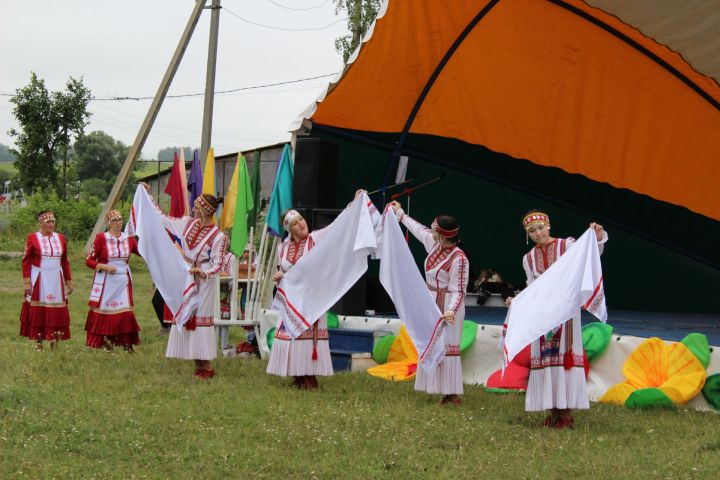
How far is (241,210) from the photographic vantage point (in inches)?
394

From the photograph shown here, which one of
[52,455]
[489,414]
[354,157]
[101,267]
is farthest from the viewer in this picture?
[354,157]

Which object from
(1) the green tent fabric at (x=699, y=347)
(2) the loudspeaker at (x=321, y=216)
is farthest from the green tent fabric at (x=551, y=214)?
(1) the green tent fabric at (x=699, y=347)

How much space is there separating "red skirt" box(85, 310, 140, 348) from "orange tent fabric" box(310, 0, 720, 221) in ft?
9.68

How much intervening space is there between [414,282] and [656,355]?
200 cm

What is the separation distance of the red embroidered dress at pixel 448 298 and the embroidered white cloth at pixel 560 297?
802 mm

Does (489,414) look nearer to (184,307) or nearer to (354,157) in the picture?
(184,307)

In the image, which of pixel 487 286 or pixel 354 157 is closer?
pixel 354 157

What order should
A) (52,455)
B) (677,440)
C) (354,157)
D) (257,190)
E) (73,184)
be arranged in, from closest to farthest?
(52,455)
(677,440)
(257,190)
(354,157)
(73,184)

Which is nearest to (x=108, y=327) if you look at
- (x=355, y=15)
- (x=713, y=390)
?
(x=713, y=390)

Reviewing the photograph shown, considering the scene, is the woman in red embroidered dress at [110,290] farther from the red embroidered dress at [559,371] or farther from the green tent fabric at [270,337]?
the red embroidered dress at [559,371]

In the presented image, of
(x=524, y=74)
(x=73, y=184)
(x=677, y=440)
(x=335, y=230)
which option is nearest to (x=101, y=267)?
(x=335, y=230)

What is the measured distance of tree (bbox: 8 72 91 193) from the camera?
28.7m

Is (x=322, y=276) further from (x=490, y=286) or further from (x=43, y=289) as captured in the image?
(x=490, y=286)

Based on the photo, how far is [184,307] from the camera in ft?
26.8
